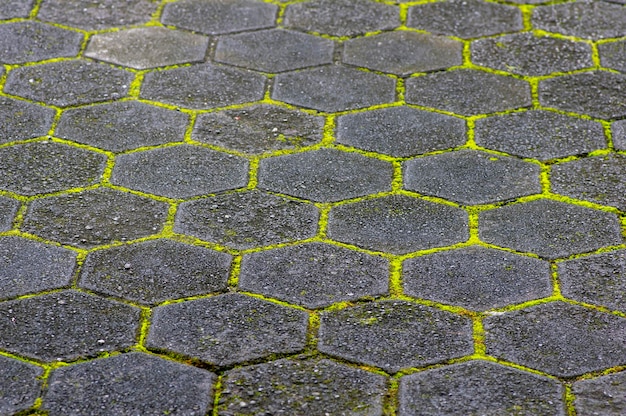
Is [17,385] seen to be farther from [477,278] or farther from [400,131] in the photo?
[400,131]

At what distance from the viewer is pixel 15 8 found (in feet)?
13.6

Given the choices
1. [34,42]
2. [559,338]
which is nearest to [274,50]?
[34,42]

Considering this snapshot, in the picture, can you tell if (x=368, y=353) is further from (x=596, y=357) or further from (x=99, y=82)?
(x=99, y=82)

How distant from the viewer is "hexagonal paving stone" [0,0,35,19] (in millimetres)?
4105

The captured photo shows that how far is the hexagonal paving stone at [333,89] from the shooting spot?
356 cm

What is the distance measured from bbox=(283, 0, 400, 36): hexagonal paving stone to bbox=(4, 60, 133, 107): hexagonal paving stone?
2.71ft

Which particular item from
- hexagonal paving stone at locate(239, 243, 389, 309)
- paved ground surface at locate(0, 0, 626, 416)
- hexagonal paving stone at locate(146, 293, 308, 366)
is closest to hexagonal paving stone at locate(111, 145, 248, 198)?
paved ground surface at locate(0, 0, 626, 416)

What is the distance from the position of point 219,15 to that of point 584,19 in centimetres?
160

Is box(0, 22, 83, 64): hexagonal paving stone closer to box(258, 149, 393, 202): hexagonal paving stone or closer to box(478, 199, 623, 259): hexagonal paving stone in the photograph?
box(258, 149, 393, 202): hexagonal paving stone

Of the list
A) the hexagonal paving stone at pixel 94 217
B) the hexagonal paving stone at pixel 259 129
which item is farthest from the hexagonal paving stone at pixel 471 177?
the hexagonal paving stone at pixel 94 217

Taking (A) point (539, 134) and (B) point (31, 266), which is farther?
(A) point (539, 134)

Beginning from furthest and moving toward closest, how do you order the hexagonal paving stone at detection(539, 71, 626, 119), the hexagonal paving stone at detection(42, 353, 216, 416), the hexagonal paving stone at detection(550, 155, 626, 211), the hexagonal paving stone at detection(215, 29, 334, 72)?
the hexagonal paving stone at detection(215, 29, 334, 72) < the hexagonal paving stone at detection(539, 71, 626, 119) < the hexagonal paving stone at detection(550, 155, 626, 211) < the hexagonal paving stone at detection(42, 353, 216, 416)

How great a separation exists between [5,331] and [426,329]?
1.14m

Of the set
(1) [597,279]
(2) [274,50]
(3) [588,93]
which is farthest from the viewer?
(2) [274,50]
